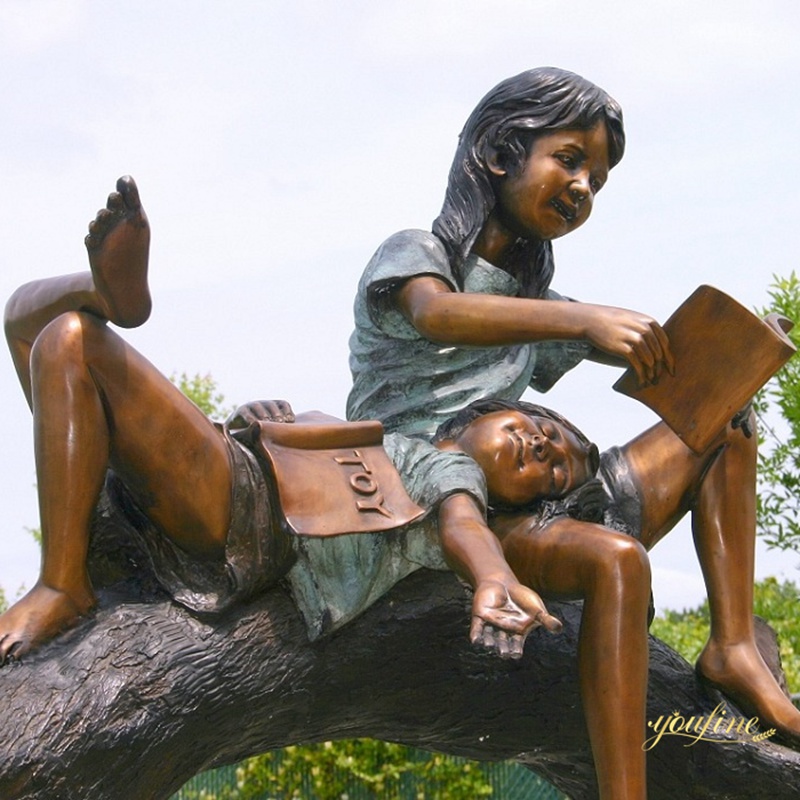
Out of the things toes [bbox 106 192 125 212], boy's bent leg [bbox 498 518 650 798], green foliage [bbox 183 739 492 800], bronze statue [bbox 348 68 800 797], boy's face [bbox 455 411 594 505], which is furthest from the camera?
green foliage [bbox 183 739 492 800]

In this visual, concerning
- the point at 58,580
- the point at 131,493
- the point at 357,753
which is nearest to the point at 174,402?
the point at 131,493

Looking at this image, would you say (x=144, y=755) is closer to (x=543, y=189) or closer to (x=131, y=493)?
→ (x=131, y=493)

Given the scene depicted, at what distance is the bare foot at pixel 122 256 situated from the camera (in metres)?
3.02

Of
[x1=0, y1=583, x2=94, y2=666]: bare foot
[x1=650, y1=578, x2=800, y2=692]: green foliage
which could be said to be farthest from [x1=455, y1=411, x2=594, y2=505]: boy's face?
[x1=650, y1=578, x2=800, y2=692]: green foliage

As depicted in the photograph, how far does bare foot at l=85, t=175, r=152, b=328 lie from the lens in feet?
9.91

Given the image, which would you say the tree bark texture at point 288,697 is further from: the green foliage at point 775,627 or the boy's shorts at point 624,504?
the green foliage at point 775,627

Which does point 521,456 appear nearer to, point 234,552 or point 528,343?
point 528,343

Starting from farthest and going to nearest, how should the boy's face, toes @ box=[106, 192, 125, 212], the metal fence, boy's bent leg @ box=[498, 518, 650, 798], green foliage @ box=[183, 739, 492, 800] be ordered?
green foliage @ box=[183, 739, 492, 800], the metal fence, the boy's face, boy's bent leg @ box=[498, 518, 650, 798], toes @ box=[106, 192, 125, 212]

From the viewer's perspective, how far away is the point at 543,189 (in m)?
3.74

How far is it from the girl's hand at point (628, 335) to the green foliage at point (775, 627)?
151 inches

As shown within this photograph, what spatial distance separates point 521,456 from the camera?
3.55 m

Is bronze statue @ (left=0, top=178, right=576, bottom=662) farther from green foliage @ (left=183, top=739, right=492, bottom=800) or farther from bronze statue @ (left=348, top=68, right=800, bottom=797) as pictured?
green foliage @ (left=183, top=739, right=492, bottom=800)

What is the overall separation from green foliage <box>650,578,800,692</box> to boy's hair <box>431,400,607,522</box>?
3.60 metres

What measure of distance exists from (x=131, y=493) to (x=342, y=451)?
0.48 meters
